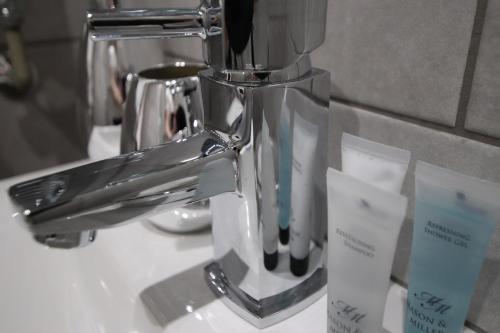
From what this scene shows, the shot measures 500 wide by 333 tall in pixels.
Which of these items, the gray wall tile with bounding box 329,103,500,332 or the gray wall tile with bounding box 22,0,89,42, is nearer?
the gray wall tile with bounding box 329,103,500,332

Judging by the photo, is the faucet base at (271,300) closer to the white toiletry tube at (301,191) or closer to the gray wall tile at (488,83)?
the white toiletry tube at (301,191)

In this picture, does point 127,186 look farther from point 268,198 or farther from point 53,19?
point 53,19

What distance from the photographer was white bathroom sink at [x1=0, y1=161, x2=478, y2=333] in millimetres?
246

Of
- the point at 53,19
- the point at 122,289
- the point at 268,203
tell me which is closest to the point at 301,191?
the point at 268,203

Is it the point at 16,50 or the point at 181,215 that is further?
the point at 16,50

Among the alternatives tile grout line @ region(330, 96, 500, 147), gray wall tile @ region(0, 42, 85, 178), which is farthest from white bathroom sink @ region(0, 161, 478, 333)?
gray wall tile @ region(0, 42, 85, 178)

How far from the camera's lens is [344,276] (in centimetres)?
19

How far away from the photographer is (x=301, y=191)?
0.73 ft

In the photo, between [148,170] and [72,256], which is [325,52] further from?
[72,256]

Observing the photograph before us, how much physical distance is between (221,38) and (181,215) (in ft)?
0.53

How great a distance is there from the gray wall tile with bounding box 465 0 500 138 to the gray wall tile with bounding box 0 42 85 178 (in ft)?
2.20

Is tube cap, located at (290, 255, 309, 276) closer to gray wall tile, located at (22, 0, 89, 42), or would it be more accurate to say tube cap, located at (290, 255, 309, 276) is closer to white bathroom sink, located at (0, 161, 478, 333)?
white bathroom sink, located at (0, 161, 478, 333)

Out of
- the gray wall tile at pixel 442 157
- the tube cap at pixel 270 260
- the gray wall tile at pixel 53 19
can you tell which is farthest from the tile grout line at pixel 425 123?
the gray wall tile at pixel 53 19

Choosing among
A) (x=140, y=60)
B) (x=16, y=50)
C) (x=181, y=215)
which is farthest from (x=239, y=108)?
(x=16, y=50)
